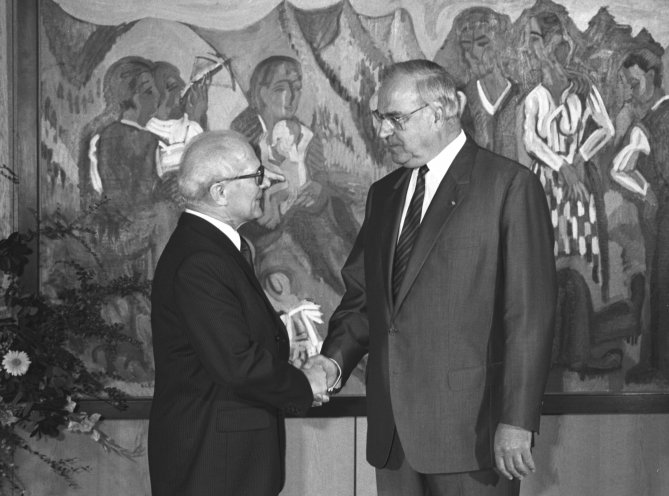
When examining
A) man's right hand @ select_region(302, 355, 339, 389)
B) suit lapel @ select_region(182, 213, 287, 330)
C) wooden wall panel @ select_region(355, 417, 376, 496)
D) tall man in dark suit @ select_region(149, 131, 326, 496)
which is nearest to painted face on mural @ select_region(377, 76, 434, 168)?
tall man in dark suit @ select_region(149, 131, 326, 496)

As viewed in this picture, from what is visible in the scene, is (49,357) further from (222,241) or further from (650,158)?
(650,158)

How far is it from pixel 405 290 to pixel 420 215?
0.85ft

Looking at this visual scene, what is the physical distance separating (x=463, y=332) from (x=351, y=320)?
0.66 meters

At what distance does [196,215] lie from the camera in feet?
9.51

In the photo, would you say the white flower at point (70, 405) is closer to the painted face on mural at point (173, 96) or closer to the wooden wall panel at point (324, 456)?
the wooden wall panel at point (324, 456)

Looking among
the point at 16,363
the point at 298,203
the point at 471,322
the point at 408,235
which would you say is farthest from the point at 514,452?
the point at 16,363

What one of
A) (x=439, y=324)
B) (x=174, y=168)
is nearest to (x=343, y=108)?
(x=174, y=168)

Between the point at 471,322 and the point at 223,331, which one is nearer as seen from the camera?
the point at 223,331

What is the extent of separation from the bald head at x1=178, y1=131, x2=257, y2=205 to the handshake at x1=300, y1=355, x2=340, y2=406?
687 millimetres

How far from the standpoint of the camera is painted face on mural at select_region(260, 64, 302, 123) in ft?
14.3

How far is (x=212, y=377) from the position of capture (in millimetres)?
2740

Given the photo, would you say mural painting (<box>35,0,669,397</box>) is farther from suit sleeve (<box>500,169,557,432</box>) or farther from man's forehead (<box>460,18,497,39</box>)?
suit sleeve (<box>500,169,557,432</box>)

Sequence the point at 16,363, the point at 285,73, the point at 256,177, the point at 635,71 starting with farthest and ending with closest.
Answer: the point at 635,71, the point at 285,73, the point at 16,363, the point at 256,177

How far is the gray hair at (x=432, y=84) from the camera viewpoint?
3.06 meters
